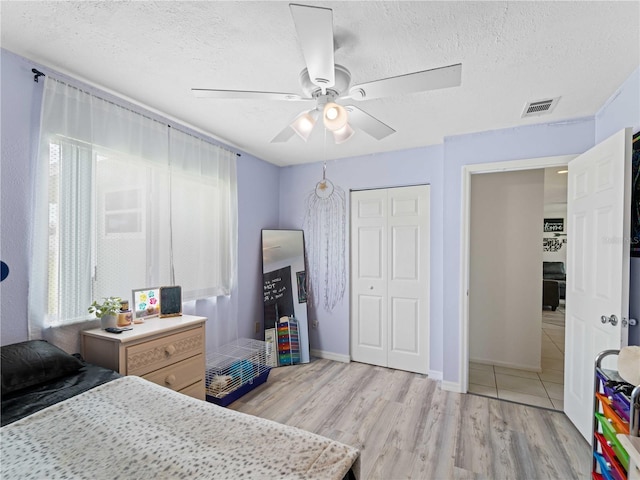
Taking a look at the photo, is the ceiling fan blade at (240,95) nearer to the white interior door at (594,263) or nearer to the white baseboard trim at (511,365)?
the white interior door at (594,263)

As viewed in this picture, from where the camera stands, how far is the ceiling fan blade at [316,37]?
991 mm

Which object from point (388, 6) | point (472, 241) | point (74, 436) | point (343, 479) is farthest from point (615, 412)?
point (472, 241)

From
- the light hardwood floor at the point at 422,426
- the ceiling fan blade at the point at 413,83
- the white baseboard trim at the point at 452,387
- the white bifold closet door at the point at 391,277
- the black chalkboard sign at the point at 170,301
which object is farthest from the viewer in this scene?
the white bifold closet door at the point at 391,277

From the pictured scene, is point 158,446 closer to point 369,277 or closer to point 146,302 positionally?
point 146,302

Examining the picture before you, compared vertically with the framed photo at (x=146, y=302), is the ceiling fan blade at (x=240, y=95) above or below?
above

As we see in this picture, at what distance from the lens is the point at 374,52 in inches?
64.2

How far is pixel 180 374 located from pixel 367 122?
84.0 inches

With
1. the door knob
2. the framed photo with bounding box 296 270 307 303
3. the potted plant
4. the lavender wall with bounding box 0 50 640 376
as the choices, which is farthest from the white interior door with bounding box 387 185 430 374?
the potted plant

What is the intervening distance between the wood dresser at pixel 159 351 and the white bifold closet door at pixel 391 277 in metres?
1.92

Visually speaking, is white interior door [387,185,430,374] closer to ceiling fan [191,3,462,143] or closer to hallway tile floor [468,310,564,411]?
hallway tile floor [468,310,564,411]

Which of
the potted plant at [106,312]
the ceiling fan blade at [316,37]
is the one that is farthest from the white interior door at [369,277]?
the potted plant at [106,312]

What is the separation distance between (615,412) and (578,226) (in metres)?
1.39

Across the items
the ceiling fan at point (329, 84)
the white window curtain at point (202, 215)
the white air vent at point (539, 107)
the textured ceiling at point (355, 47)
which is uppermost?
the textured ceiling at point (355, 47)

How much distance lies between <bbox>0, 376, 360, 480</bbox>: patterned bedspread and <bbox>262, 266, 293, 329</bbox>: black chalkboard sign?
2.30 meters
